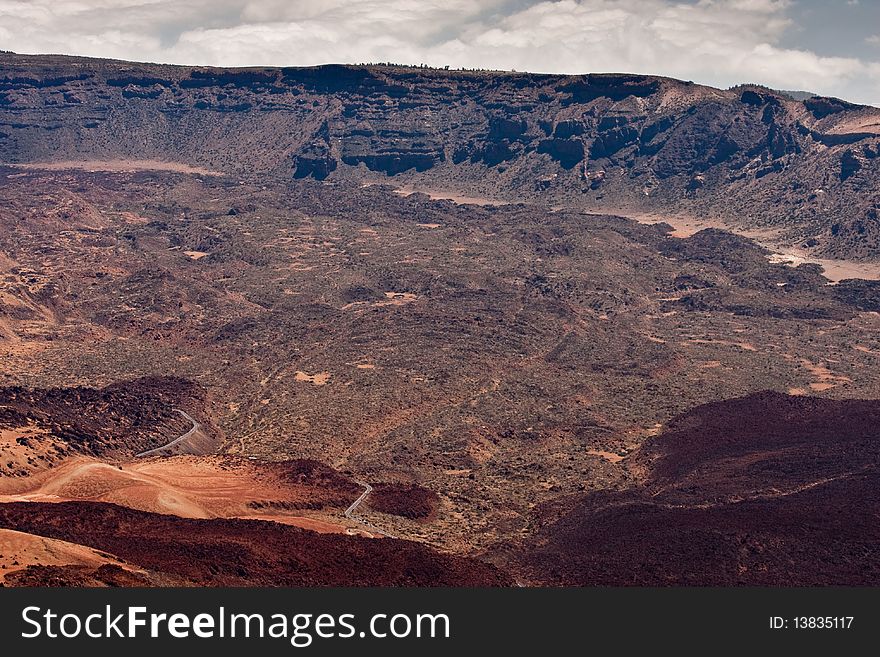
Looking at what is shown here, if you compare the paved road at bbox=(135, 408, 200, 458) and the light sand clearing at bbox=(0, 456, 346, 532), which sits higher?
the light sand clearing at bbox=(0, 456, 346, 532)

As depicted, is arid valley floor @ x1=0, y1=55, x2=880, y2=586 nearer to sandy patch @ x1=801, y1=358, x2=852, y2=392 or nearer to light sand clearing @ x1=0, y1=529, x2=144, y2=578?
light sand clearing @ x1=0, y1=529, x2=144, y2=578

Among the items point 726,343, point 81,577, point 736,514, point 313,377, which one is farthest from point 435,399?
point 81,577

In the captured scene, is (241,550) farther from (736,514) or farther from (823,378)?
(823,378)

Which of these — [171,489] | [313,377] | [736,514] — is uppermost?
[736,514]

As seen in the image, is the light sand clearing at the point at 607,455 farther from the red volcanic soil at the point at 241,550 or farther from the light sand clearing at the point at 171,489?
the red volcanic soil at the point at 241,550

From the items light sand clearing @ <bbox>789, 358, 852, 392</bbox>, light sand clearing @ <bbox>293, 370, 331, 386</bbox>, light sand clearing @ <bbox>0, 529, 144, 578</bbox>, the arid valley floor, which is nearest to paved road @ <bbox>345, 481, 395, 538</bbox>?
the arid valley floor

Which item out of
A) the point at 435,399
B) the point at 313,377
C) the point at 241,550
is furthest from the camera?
the point at 313,377

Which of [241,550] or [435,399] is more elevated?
[241,550]
